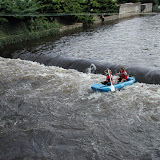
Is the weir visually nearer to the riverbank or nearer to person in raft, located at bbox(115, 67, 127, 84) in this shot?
person in raft, located at bbox(115, 67, 127, 84)

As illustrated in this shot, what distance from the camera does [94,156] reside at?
621 cm

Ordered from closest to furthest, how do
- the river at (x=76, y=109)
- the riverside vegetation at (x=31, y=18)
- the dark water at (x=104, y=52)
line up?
1. the river at (x=76, y=109)
2. the dark water at (x=104, y=52)
3. the riverside vegetation at (x=31, y=18)

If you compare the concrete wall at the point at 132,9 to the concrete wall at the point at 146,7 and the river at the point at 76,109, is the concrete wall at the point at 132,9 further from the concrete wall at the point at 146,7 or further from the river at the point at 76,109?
the river at the point at 76,109

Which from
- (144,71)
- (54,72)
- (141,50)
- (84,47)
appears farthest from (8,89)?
(141,50)

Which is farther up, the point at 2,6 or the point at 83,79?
the point at 2,6

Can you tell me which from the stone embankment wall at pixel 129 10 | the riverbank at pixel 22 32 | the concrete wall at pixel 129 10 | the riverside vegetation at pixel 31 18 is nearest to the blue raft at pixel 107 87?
the riverside vegetation at pixel 31 18

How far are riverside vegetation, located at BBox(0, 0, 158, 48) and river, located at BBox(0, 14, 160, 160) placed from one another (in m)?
5.79

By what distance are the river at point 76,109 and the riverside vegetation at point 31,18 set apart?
19.0 feet

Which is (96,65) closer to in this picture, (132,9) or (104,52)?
(104,52)

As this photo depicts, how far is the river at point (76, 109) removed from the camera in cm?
655

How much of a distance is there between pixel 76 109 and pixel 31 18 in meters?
17.1

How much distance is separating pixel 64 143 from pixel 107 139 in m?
1.44

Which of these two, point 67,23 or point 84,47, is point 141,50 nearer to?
point 84,47

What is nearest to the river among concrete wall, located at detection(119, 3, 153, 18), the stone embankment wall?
the stone embankment wall
